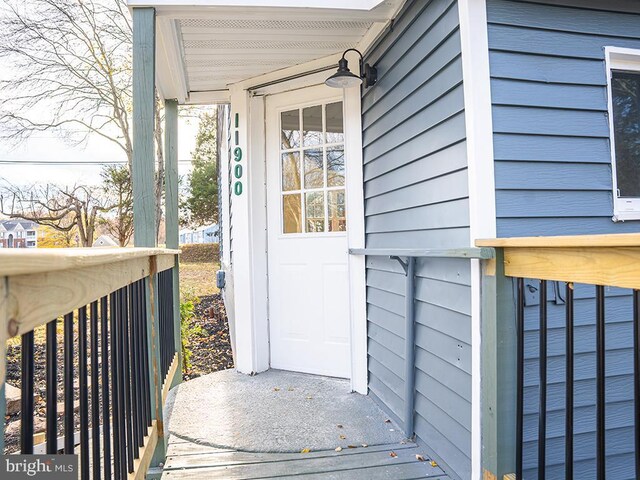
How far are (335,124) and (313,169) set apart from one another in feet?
1.21

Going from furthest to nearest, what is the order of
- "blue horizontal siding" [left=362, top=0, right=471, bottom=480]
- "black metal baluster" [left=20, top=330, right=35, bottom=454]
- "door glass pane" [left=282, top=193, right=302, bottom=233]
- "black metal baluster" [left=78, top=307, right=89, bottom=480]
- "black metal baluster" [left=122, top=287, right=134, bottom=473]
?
"door glass pane" [left=282, top=193, right=302, bottom=233] → "blue horizontal siding" [left=362, top=0, right=471, bottom=480] → "black metal baluster" [left=122, top=287, right=134, bottom=473] → "black metal baluster" [left=78, top=307, right=89, bottom=480] → "black metal baluster" [left=20, top=330, right=35, bottom=454]

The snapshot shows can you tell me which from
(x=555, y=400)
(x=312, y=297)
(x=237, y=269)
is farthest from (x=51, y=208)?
(x=555, y=400)

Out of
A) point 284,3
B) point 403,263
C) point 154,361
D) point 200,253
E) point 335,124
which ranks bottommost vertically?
point 154,361

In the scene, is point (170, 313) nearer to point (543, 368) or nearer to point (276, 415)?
point (276, 415)

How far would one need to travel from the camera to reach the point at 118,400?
1.29 m

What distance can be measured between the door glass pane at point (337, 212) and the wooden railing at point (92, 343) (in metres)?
1.38

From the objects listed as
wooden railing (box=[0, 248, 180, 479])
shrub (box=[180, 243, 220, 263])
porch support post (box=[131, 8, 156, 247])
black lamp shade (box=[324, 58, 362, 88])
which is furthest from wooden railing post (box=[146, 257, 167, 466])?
shrub (box=[180, 243, 220, 263])

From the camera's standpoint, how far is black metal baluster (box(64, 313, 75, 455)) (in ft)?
2.79

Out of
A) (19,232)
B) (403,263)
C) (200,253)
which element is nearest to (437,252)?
(403,263)

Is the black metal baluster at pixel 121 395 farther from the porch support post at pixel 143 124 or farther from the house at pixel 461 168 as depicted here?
the house at pixel 461 168

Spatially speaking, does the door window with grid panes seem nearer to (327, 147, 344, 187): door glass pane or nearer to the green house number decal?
(327, 147, 344, 187): door glass pane

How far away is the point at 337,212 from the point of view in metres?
3.25

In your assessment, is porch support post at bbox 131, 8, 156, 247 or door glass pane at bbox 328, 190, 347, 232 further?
door glass pane at bbox 328, 190, 347, 232

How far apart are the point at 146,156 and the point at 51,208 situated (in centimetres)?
774
